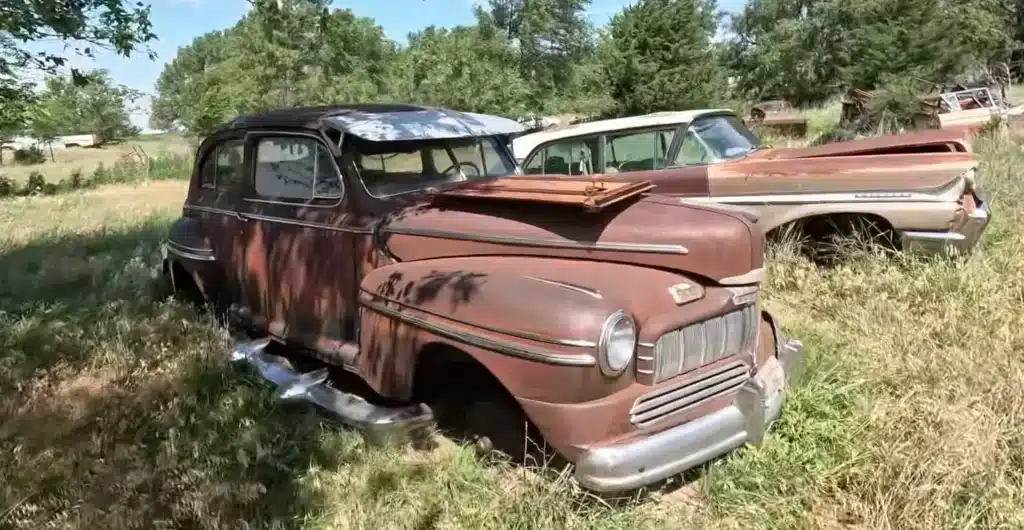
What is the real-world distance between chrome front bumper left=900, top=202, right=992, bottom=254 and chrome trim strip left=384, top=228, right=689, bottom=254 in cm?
326

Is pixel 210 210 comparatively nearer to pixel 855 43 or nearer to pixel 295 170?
pixel 295 170

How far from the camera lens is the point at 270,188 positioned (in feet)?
15.8

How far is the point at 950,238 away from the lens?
561 centimetres

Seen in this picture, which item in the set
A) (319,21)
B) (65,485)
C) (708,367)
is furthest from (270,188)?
(708,367)

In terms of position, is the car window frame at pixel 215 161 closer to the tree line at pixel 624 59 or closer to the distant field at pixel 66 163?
the tree line at pixel 624 59

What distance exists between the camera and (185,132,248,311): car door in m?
5.06

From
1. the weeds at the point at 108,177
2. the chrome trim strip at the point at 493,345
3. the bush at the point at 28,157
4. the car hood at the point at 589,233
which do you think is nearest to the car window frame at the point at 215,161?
the car hood at the point at 589,233

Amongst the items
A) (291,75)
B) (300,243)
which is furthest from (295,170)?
(291,75)

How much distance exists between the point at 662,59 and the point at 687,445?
31.8 m

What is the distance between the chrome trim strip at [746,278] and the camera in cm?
340

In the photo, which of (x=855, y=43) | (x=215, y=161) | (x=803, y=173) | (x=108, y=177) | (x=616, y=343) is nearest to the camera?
(x=616, y=343)

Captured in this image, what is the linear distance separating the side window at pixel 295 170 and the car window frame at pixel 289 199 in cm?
1

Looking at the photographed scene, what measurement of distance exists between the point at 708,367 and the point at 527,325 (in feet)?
2.93

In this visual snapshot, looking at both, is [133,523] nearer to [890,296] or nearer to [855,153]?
[890,296]
